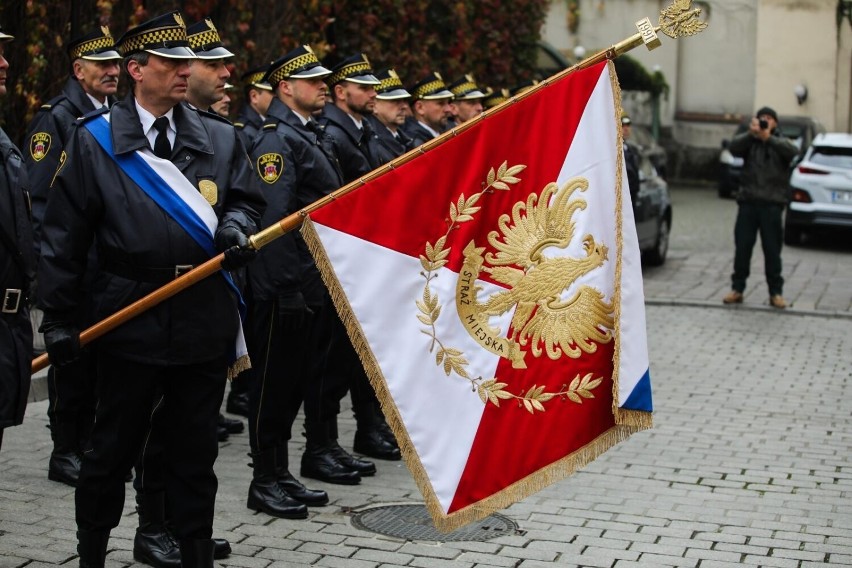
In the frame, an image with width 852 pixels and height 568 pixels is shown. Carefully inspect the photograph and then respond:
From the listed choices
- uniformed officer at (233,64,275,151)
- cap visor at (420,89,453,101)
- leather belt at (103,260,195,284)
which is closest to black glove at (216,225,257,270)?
leather belt at (103,260,195,284)

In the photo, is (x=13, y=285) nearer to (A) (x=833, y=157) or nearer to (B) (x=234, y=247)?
(B) (x=234, y=247)

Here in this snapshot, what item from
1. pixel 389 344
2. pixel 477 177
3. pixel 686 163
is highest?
pixel 477 177

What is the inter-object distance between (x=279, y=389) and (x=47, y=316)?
1859 mm

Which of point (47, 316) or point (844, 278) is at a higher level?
point (47, 316)

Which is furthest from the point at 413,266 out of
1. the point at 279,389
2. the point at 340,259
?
the point at 279,389

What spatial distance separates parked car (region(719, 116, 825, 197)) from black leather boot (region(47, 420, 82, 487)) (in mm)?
21118

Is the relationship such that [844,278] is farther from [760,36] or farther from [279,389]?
[760,36]

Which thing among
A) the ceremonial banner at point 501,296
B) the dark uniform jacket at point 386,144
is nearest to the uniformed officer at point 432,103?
the dark uniform jacket at point 386,144

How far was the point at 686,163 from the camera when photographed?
32.4m

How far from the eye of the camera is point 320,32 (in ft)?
44.1

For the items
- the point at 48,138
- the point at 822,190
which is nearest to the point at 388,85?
the point at 48,138

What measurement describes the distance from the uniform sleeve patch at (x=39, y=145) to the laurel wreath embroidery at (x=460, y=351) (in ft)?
8.61

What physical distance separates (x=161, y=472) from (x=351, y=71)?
322 cm

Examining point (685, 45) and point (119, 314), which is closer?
point (119, 314)
